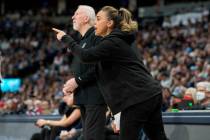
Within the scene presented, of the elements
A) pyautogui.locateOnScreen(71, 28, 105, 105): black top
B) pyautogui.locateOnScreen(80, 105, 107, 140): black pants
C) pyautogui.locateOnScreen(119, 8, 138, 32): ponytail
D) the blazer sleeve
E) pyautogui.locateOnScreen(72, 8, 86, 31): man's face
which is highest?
pyautogui.locateOnScreen(72, 8, 86, 31): man's face

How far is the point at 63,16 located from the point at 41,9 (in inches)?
91.0

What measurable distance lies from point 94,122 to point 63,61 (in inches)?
537

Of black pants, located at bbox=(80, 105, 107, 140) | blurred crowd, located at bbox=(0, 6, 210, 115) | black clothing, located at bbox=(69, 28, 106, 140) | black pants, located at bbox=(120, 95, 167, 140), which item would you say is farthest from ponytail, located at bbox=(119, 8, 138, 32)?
blurred crowd, located at bbox=(0, 6, 210, 115)

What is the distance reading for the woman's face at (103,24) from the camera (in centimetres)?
421

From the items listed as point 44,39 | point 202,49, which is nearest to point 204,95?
point 202,49

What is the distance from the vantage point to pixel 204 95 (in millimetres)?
6555

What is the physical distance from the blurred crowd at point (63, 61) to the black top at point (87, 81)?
147 centimetres

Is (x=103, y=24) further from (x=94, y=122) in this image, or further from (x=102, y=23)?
(x=94, y=122)

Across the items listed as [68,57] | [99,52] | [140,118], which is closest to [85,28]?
[99,52]

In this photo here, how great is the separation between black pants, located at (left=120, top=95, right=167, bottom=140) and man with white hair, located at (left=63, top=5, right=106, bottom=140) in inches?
25.1

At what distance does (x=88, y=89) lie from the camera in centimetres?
463

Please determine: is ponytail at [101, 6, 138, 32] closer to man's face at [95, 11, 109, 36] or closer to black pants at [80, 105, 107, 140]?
man's face at [95, 11, 109, 36]

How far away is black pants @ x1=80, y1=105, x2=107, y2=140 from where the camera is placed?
4.52 meters

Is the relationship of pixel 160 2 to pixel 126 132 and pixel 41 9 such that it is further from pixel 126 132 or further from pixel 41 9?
pixel 126 132
